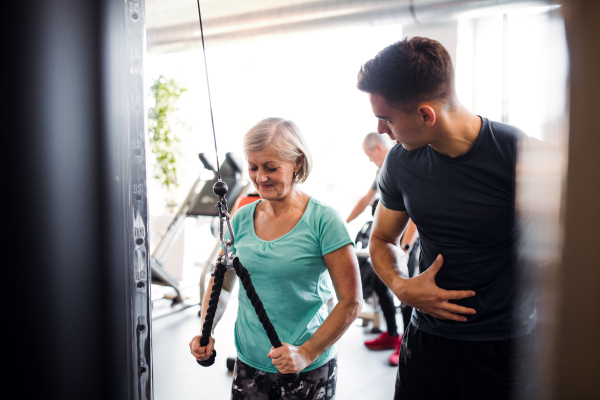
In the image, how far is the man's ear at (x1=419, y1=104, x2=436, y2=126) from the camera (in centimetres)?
90

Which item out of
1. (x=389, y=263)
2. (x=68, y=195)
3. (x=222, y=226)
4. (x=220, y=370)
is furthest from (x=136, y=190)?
(x=220, y=370)

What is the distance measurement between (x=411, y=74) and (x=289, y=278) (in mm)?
579

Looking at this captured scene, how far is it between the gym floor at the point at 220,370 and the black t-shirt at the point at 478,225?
170 cm

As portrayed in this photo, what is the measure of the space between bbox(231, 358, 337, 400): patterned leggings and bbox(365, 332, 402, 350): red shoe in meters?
2.12

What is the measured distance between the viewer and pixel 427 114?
911mm

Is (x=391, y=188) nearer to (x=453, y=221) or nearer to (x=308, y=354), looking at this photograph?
(x=453, y=221)

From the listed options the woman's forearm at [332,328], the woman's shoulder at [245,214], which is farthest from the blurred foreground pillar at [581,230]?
the woman's shoulder at [245,214]

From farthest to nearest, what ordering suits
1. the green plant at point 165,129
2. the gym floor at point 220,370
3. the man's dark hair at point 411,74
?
the green plant at point 165,129, the gym floor at point 220,370, the man's dark hair at point 411,74

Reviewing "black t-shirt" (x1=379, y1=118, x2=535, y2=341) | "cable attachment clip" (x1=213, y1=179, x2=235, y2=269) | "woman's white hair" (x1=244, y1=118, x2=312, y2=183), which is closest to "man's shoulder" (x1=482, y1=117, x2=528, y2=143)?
"black t-shirt" (x1=379, y1=118, x2=535, y2=341)

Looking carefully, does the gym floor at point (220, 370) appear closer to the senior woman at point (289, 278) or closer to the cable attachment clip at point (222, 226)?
the senior woman at point (289, 278)

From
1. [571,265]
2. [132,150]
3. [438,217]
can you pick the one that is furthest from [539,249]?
[438,217]

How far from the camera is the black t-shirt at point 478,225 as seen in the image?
3.05 ft

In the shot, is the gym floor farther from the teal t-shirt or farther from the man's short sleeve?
the man's short sleeve

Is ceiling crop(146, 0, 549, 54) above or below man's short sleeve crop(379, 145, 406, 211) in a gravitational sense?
above
